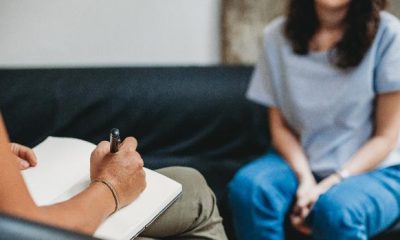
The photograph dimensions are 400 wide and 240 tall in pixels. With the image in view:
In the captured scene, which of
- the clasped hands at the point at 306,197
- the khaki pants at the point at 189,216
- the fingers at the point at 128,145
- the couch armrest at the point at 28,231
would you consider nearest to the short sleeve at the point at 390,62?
the clasped hands at the point at 306,197

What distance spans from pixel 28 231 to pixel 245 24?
1.42m

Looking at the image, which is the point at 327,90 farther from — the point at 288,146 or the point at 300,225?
the point at 300,225

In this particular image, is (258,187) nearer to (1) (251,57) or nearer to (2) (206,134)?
(2) (206,134)

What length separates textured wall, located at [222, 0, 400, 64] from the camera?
202 cm

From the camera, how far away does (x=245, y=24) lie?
203 centimetres

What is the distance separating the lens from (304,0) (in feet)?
5.21

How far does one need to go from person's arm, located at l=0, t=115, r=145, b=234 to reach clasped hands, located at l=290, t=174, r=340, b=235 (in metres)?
0.53

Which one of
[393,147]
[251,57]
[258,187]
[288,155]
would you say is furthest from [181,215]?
[251,57]

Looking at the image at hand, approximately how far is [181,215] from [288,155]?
520 millimetres

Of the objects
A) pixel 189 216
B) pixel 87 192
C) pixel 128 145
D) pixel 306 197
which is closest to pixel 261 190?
pixel 306 197

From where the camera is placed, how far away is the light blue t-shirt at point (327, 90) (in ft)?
4.80

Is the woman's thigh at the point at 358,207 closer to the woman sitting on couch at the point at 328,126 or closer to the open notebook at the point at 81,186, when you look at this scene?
the woman sitting on couch at the point at 328,126

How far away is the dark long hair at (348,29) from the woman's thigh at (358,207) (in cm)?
28

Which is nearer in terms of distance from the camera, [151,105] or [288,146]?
[288,146]
